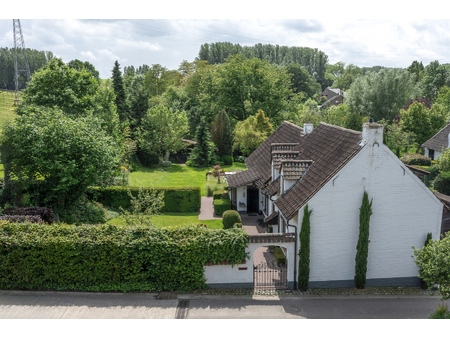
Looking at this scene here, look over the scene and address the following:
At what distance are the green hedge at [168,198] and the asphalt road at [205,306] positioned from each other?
1436 cm

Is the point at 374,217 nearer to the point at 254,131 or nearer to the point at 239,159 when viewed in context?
the point at 254,131

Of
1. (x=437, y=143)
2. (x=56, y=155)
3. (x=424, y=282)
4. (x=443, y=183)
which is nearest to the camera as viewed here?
(x=424, y=282)

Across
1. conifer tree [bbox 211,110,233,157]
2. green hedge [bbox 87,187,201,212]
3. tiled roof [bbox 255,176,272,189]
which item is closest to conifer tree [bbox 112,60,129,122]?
conifer tree [bbox 211,110,233,157]

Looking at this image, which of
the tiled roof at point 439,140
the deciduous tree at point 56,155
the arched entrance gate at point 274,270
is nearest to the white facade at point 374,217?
the arched entrance gate at point 274,270

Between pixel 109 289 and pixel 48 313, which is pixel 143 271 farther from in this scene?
pixel 48 313

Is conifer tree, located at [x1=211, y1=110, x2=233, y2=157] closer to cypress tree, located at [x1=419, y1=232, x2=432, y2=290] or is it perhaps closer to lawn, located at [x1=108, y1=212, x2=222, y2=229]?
lawn, located at [x1=108, y1=212, x2=222, y2=229]

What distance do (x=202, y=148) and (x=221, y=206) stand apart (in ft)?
72.7

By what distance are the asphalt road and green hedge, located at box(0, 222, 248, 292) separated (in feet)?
1.78

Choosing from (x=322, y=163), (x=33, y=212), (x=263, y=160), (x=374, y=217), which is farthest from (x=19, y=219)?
(x=263, y=160)

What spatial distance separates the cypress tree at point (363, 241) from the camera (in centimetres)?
1742

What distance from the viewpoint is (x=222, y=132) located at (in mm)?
54312

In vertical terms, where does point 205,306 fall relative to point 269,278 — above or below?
below

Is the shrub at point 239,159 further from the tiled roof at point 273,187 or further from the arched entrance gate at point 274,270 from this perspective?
the arched entrance gate at point 274,270

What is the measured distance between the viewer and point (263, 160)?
103 ft
